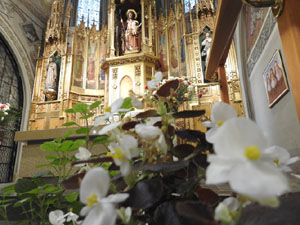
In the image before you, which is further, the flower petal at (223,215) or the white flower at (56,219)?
the white flower at (56,219)

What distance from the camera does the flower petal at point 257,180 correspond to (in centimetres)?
17

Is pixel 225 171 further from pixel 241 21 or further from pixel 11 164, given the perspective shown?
pixel 11 164

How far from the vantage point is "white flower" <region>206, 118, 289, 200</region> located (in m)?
0.18

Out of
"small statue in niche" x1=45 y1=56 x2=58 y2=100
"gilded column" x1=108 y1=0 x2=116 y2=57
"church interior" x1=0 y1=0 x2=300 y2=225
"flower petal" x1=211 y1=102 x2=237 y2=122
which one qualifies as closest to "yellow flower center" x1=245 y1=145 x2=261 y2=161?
"flower petal" x1=211 y1=102 x2=237 y2=122

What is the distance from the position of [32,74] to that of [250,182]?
8321 millimetres

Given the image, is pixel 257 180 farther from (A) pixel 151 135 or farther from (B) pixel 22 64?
(B) pixel 22 64

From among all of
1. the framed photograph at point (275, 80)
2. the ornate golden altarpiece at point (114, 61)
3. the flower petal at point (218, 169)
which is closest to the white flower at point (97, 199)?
the flower petal at point (218, 169)

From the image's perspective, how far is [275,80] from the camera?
2.25 m

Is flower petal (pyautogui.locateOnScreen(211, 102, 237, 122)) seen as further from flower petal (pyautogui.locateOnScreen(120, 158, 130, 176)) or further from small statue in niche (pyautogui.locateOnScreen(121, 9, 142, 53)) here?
small statue in niche (pyautogui.locateOnScreen(121, 9, 142, 53))

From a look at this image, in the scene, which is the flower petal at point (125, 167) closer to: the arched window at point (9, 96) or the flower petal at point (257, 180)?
the flower petal at point (257, 180)

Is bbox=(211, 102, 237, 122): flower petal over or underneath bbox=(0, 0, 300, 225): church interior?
underneath

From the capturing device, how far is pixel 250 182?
0.18m

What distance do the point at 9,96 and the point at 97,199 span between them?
804 cm

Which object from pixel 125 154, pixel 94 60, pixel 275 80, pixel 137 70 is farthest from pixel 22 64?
pixel 125 154
